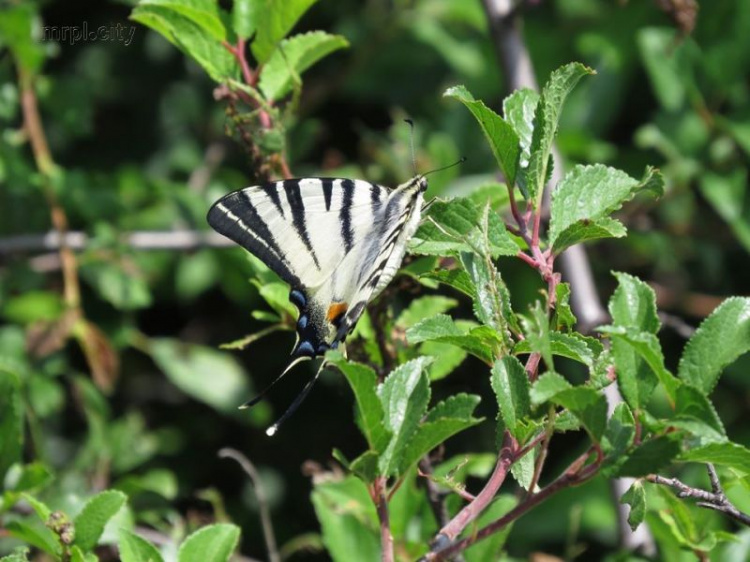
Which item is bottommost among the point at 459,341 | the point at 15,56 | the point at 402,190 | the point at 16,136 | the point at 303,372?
the point at 303,372

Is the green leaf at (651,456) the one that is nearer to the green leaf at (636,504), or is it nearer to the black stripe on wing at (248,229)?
the green leaf at (636,504)

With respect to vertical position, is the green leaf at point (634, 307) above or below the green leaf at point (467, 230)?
below

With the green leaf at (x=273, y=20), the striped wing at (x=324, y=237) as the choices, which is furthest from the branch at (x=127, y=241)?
the green leaf at (x=273, y=20)

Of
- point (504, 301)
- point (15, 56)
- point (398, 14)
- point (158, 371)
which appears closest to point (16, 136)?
point (15, 56)

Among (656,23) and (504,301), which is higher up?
(656,23)

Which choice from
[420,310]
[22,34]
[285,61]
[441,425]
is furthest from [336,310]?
[22,34]

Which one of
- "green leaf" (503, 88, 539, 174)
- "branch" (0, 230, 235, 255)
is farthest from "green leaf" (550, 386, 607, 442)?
"branch" (0, 230, 235, 255)

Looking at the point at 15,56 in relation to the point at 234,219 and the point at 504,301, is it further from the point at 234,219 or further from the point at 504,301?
the point at 504,301
